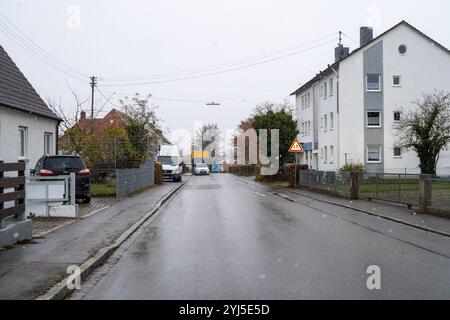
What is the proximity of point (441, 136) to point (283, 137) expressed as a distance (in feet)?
41.0

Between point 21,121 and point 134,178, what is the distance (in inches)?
329

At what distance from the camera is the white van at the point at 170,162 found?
42000 millimetres

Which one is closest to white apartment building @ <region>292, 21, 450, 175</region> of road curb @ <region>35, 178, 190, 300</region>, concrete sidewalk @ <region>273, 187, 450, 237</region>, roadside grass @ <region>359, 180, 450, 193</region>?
roadside grass @ <region>359, 180, 450, 193</region>

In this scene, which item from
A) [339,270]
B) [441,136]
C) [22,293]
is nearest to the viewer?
[22,293]

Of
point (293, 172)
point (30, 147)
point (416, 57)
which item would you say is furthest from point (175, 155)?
point (30, 147)

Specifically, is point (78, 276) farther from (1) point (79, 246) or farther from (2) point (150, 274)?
(1) point (79, 246)

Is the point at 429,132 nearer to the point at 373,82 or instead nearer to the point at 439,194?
the point at 373,82

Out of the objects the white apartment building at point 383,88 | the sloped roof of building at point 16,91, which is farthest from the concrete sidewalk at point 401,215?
the white apartment building at point 383,88

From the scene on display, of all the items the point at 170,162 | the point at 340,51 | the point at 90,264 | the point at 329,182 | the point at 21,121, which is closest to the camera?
the point at 90,264

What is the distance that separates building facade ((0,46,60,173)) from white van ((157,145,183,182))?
18.7 meters

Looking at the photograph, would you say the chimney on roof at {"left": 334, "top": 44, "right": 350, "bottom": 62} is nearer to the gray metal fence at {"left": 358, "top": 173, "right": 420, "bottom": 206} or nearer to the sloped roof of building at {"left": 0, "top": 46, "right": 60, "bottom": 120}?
the gray metal fence at {"left": 358, "top": 173, "right": 420, "bottom": 206}

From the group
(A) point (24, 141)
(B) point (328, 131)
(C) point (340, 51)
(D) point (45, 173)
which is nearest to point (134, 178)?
(A) point (24, 141)

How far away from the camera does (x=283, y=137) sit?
40.2 m

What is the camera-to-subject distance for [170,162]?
141 ft
